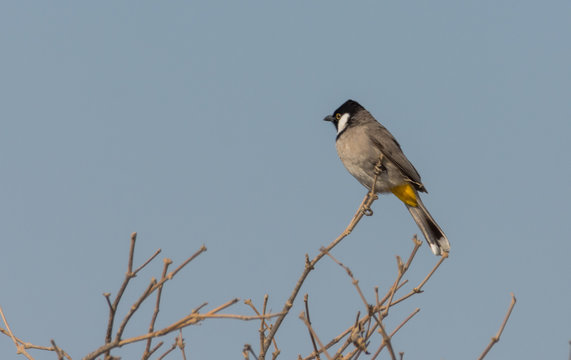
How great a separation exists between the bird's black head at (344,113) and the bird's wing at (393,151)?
449 millimetres

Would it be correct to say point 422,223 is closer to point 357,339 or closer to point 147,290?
point 357,339

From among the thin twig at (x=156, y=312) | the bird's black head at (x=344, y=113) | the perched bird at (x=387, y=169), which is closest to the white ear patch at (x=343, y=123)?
the bird's black head at (x=344, y=113)

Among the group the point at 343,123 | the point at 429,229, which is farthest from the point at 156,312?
the point at 343,123

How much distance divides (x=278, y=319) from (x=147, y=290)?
0.85m

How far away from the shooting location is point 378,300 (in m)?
2.58

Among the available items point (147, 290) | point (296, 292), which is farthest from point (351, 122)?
point (147, 290)

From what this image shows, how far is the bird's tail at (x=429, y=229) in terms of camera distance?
6.47 meters

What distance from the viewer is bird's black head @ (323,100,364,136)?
767 cm

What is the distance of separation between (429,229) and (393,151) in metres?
0.83

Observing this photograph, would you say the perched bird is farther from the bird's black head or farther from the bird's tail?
the bird's black head

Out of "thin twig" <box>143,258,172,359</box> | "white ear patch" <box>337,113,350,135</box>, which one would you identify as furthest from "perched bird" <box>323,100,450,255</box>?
"thin twig" <box>143,258,172,359</box>

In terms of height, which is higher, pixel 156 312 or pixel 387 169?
pixel 387 169

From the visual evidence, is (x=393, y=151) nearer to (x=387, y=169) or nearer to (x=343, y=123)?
(x=387, y=169)

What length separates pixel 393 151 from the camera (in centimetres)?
700
